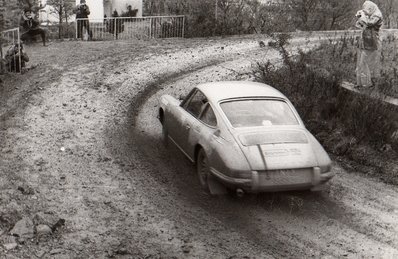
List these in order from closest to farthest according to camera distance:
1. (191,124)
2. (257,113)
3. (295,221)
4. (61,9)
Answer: (295,221) → (257,113) → (191,124) → (61,9)

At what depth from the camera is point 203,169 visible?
8.77 metres

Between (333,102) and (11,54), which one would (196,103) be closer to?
(333,102)

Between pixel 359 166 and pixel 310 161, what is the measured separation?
2.41 meters

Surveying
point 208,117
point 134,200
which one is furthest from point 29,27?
point 134,200

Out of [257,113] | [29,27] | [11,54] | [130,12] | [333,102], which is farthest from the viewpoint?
[130,12]

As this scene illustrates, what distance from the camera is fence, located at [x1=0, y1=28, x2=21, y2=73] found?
580 inches

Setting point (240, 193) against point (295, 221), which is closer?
point (295, 221)

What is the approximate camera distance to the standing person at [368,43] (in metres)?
12.5

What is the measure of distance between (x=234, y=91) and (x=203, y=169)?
4.92ft

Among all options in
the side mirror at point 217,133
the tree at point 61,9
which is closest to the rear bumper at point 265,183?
the side mirror at point 217,133

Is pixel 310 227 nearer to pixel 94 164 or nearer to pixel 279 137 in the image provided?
pixel 279 137

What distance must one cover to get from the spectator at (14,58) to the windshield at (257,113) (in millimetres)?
7987

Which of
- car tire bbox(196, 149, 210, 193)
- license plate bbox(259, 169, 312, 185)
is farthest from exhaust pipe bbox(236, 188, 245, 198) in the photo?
car tire bbox(196, 149, 210, 193)

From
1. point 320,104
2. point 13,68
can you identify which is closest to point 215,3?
point 13,68
